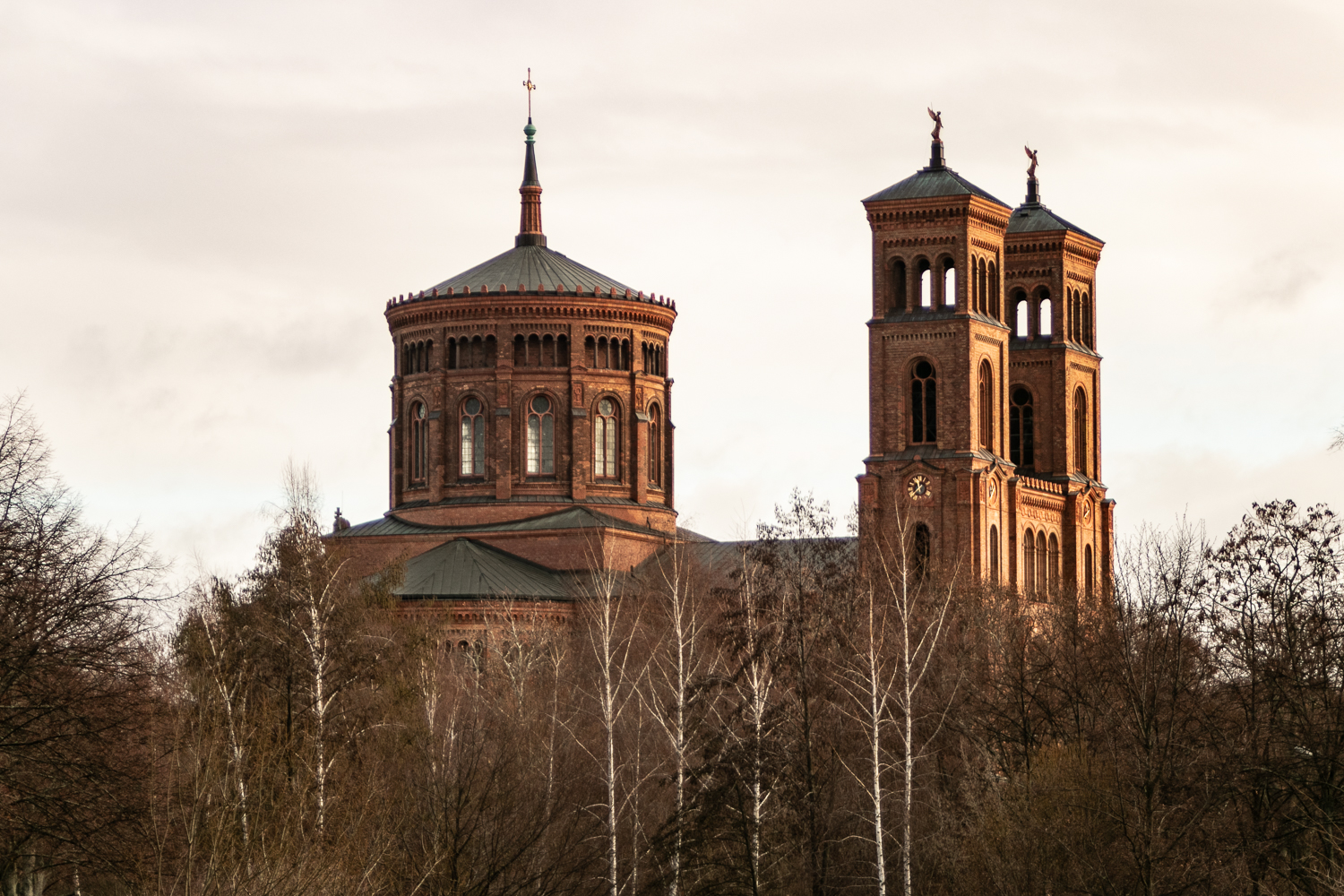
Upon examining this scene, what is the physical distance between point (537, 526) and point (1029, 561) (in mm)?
17660

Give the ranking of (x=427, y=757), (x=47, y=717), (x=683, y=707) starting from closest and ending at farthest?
(x=47, y=717) < (x=427, y=757) < (x=683, y=707)

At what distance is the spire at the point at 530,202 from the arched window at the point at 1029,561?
22.7 meters

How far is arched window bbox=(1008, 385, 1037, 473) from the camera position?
92812mm

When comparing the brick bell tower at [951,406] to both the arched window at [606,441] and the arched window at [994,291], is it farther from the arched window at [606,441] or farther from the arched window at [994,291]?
the arched window at [606,441]

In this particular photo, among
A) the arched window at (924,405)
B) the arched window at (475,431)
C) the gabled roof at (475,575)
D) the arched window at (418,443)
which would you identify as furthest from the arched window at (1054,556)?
the arched window at (418,443)

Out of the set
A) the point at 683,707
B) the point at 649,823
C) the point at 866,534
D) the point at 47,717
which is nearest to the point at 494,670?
the point at 866,534

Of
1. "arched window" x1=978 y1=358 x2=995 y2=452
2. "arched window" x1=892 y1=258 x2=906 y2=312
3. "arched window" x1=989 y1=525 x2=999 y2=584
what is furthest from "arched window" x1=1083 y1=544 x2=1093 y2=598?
"arched window" x1=892 y1=258 x2=906 y2=312

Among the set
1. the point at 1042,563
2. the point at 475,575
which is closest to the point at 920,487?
the point at 1042,563

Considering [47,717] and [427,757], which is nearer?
[47,717]

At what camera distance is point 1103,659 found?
53.6m

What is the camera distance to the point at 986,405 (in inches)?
3300

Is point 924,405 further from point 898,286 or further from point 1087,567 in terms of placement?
point 1087,567

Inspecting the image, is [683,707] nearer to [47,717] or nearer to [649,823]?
[649,823]

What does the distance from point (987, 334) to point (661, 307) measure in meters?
13.9
